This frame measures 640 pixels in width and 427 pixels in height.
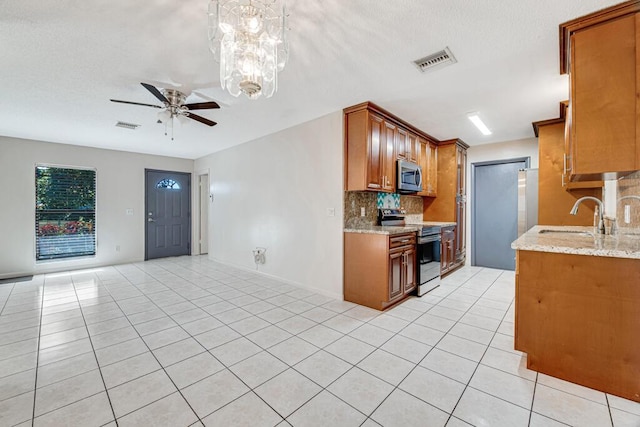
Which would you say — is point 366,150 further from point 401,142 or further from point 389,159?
point 401,142

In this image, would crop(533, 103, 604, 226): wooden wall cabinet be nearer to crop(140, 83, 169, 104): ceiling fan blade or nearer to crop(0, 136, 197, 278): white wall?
crop(140, 83, 169, 104): ceiling fan blade

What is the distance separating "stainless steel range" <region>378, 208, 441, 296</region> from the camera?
145 inches

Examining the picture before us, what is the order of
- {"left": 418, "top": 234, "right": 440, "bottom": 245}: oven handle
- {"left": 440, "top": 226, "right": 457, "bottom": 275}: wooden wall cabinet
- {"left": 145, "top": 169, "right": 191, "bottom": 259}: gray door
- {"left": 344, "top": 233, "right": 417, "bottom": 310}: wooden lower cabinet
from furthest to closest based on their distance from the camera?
{"left": 145, "top": 169, "right": 191, "bottom": 259}: gray door < {"left": 440, "top": 226, "right": 457, "bottom": 275}: wooden wall cabinet < {"left": 418, "top": 234, "right": 440, "bottom": 245}: oven handle < {"left": 344, "top": 233, "right": 417, "bottom": 310}: wooden lower cabinet

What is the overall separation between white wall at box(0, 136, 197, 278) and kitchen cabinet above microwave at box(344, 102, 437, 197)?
17.1 ft

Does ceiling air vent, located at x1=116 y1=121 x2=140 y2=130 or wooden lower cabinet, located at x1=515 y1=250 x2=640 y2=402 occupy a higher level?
ceiling air vent, located at x1=116 y1=121 x2=140 y2=130

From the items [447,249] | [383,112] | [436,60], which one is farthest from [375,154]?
[447,249]

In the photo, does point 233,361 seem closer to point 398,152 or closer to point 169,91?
point 169,91

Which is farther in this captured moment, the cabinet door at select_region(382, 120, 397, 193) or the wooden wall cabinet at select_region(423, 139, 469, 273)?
the wooden wall cabinet at select_region(423, 139, 469, 273)

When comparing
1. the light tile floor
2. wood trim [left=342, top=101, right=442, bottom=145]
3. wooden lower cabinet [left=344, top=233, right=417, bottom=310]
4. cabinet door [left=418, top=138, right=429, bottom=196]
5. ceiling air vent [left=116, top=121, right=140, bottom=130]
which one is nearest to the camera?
the light tile floor

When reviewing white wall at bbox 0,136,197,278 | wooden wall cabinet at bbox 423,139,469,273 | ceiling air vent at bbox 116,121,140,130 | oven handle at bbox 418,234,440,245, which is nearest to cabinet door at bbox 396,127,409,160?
oven handle at bbox 418,234,440,245

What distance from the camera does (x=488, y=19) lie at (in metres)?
1.84

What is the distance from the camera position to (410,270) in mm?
3553

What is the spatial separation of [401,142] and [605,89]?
2396mm

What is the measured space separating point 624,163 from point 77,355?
4275mm
